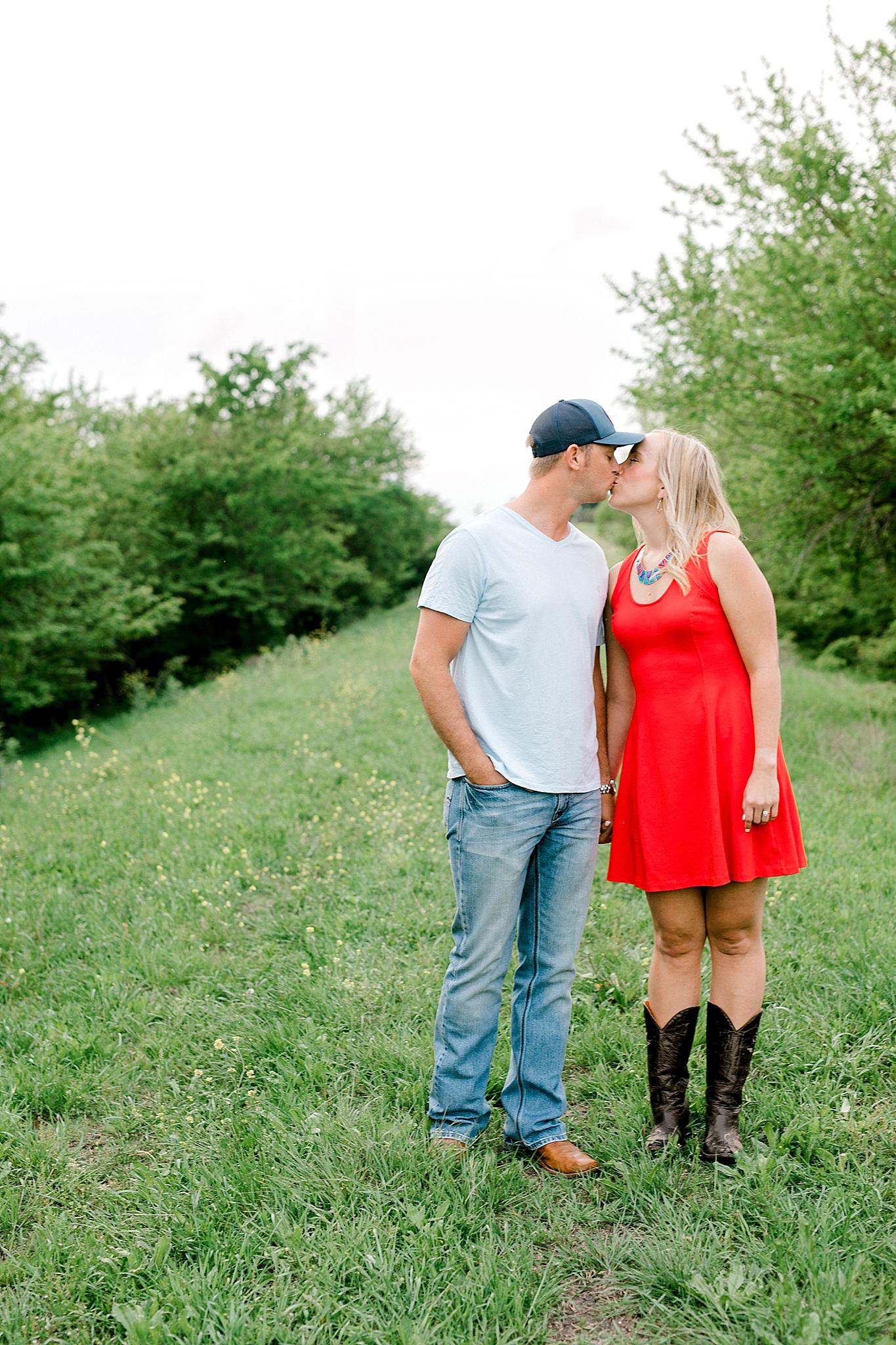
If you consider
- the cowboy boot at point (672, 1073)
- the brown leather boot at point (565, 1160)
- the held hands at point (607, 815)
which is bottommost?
the brown leather boot at point (565, 1160)

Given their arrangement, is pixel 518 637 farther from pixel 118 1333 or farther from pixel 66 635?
pixel 66 635

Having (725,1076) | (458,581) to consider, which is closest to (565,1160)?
(725,1076)

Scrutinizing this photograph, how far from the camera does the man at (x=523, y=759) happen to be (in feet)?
9.91

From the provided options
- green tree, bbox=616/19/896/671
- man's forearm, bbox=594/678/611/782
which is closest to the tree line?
green tree, bbox=616/19/896/671

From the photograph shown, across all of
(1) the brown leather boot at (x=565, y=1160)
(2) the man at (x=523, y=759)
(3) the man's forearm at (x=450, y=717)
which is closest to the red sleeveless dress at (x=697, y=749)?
(2) the man at (x=523, y=759)

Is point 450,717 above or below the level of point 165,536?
below

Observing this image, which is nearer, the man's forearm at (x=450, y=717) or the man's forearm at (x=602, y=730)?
the man's forearm at (x=450, y=717)

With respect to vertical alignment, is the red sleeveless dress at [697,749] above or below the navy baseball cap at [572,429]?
below

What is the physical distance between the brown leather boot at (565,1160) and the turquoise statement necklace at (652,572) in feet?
6.05

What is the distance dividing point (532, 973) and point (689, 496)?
163cm

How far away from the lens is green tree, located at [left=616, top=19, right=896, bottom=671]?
845 centimetres

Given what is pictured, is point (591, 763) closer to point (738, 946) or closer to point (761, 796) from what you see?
point (761, 796)

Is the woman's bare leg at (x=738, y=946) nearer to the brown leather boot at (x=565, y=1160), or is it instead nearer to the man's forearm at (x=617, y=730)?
the man's forearm at (x=617, y=730)

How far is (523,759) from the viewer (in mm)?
3059
